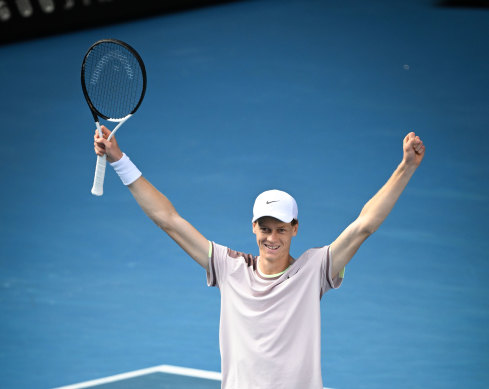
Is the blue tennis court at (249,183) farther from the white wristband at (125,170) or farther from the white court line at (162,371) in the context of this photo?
the white wristband at (125,170)

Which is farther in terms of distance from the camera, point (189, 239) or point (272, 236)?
point (189, 239)

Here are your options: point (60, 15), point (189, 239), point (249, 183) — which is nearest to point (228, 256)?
point (189, 239)

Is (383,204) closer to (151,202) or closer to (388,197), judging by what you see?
(388,197)

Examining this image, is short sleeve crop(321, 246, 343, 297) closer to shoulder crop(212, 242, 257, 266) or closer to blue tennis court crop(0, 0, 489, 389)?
shoulder crop(212, 242, 257, 266)

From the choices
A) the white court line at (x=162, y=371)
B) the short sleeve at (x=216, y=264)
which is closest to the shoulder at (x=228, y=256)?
the short sleeve at (x=216, y=264)

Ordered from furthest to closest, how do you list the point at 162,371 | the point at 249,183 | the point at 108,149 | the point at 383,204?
the point at 249,183, the point at 162,371, the point at 108,149, the point at 383,204

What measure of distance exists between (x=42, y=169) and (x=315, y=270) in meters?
7.32

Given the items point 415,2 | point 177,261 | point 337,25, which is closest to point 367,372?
point 177,261

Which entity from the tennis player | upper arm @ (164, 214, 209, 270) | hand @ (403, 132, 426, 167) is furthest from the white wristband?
hand @ (403, 132, 426, 167)

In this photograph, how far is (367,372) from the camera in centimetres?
726

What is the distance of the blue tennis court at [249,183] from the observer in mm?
7691

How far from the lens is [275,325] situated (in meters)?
4.06

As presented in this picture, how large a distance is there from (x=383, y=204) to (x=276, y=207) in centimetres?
51

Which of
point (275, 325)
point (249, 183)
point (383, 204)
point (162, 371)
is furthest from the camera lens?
point (249, 183)
